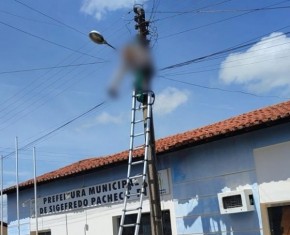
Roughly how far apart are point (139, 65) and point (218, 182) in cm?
349

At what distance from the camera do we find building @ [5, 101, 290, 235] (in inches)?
420

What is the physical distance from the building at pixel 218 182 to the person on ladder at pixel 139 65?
7.53 feet

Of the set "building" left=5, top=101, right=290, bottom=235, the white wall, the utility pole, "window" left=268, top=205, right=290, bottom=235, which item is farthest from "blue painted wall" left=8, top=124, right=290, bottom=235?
the utility pole

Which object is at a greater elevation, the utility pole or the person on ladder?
the person on ladder

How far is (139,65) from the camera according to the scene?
10516 millimetres

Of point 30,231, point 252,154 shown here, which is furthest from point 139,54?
point 30,231

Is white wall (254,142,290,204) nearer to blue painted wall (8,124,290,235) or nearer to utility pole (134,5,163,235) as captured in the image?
blue painted wall (8,124,290,235)

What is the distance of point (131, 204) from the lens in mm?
13734

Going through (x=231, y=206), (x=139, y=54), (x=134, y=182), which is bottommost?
(x=231, y=206)

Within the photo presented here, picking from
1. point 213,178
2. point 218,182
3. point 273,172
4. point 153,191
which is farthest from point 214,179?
point 153,191

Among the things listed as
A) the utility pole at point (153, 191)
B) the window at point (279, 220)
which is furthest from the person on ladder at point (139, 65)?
the window at point (279, 220)

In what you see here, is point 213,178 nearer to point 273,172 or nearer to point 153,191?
point 273,172

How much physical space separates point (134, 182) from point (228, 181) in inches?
126

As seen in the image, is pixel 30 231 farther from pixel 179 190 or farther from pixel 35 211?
pixel 179 190
